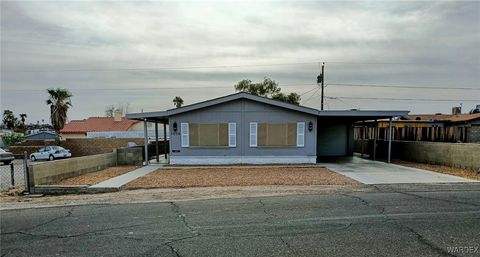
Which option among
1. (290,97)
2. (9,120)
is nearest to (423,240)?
(290,97)

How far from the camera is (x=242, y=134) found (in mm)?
15766

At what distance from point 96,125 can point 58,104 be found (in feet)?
30.5

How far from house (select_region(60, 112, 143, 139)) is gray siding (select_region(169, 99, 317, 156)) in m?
26.9

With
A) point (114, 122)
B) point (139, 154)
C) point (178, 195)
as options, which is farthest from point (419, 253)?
point (114, 122)

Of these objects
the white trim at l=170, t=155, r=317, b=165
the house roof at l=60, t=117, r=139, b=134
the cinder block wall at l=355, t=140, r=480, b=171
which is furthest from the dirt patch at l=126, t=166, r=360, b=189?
the house roof at l=60, t=117, r=139, b=134

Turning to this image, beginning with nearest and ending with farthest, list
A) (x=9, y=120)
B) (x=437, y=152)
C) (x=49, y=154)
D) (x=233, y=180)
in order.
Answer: (x=233, y=180) < (x=437, y=152) < (x=49, y=154) < (x=9, y=120)

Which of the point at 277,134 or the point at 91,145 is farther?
the point at 91,145

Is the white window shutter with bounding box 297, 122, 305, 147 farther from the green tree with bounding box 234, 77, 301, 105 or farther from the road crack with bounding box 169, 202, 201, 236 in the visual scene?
the green tree with bounding box 234, 77, 301, 105

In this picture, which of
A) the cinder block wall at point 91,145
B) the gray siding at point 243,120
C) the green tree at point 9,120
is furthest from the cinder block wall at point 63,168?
the green tree at point 9,120

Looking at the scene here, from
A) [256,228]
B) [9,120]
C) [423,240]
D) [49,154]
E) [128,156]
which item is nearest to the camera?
[423,240]

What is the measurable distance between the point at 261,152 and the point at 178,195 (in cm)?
804

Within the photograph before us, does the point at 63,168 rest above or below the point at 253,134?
below

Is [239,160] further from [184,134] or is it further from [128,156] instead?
[128,156]

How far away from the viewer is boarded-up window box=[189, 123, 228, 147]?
51.6 feet
